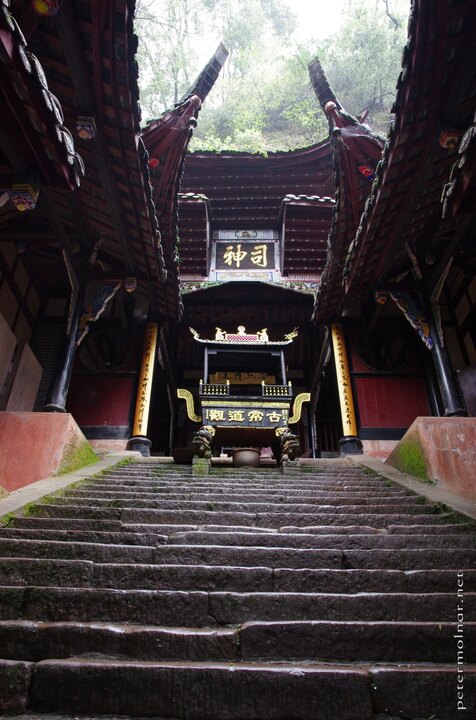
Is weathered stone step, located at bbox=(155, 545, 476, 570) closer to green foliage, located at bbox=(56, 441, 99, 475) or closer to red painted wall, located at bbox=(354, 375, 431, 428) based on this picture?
green foliage, located at bbox=(56, 441, 99, 475)

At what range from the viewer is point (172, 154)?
9.56 meters

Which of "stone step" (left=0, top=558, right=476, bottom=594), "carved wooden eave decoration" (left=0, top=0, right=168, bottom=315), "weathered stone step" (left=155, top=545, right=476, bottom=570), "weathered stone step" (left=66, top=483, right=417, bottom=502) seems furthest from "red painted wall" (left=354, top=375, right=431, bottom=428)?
"stone step" (left=0, top=558, right=476, bottom=594)

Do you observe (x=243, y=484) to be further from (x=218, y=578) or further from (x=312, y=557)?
(x=218, y=578)

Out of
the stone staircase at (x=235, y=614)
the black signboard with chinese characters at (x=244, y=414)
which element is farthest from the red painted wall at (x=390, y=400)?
the stone staircase at (x=235, y=614)

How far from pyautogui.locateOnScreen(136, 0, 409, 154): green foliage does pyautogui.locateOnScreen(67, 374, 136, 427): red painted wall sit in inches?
603

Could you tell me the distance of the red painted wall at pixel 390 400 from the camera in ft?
31.5

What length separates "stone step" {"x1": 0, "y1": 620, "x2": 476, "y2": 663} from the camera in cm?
231

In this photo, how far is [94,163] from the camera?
668 centimetres

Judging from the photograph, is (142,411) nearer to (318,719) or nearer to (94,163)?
(94,163)

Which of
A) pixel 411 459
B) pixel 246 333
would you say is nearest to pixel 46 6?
pixel 411 459

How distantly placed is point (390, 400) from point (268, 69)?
1291 inches

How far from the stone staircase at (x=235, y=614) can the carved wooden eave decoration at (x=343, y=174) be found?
5.98 metres

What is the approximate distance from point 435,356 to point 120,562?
6126 millimetres

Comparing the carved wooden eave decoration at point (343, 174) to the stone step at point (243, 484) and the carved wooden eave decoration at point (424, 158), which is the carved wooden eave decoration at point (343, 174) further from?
the stone step at point (243, 484)
